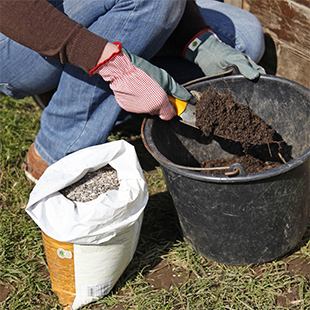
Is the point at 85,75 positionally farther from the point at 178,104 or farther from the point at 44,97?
the point at 44,97

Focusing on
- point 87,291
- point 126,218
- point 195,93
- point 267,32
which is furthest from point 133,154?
point 267,32

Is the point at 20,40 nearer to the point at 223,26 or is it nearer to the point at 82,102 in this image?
the point at 82,102

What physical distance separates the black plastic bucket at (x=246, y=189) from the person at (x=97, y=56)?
13 cm

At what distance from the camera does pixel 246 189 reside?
124cm

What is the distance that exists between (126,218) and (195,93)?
0.62 meters

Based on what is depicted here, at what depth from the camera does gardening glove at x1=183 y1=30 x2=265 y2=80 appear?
1.64 metres

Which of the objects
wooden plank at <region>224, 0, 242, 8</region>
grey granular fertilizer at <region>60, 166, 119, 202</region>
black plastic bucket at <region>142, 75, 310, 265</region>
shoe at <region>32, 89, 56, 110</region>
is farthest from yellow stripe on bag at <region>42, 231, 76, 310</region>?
wooden plank at <region>224, 0, 242, 8</region>

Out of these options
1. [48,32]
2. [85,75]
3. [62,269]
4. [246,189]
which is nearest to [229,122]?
[246,189]

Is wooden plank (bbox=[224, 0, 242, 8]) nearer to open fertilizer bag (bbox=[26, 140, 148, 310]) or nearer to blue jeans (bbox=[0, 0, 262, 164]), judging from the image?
blue jeans (bbox=[0, 0, 262, 164])

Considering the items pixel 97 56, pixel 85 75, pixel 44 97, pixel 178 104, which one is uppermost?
pixel 97 56

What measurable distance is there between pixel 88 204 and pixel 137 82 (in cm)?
49

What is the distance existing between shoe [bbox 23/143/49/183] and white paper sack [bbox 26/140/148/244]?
0.46 meters

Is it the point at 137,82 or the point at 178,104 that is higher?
the point at 137,82

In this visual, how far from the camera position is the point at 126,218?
1332mm
